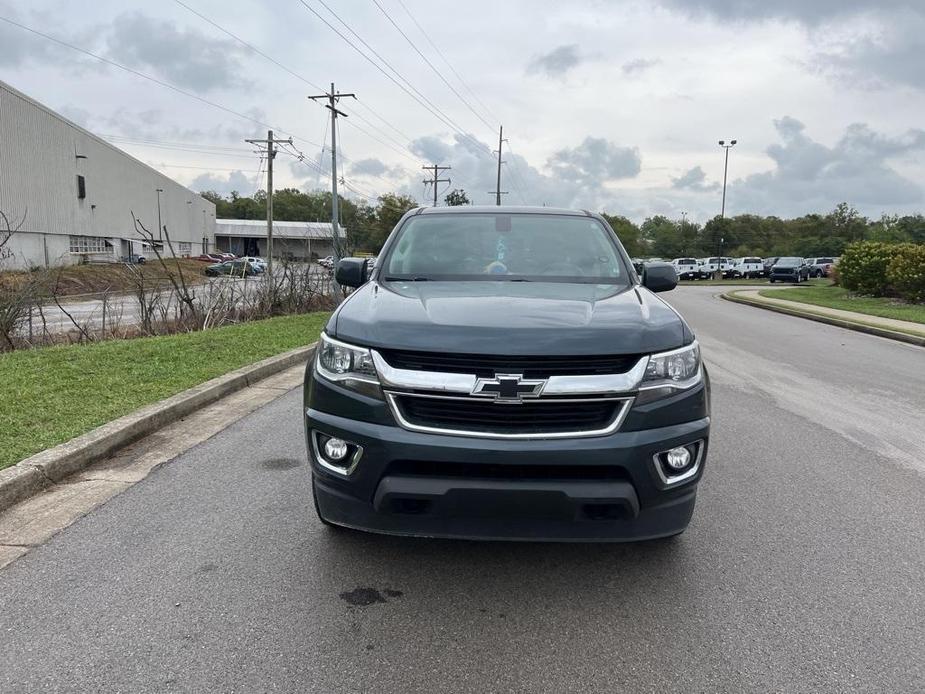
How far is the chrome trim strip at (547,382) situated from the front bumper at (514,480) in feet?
0.36

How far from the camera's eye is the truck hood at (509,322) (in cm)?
284

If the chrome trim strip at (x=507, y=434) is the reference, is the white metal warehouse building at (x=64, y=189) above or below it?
above

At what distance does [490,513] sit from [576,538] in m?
0.38

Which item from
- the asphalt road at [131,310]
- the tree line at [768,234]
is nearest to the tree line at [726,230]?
the tree line at [768,234]

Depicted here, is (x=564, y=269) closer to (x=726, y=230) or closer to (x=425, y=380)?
(x=425, y=380)

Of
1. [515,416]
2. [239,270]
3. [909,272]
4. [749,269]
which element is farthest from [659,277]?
[749,269]

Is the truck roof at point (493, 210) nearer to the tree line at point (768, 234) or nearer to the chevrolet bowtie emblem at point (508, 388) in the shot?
the chevrolet bowtie emblem at point (508, 388)

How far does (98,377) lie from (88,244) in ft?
161

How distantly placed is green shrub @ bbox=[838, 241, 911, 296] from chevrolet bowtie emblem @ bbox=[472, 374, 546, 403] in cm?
2466

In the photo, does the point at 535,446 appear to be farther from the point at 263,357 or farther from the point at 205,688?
the point at 263,357

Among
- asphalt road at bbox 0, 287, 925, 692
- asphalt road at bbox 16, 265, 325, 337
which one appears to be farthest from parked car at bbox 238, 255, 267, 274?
asphalt road at bbox 0, 287, 925, 692

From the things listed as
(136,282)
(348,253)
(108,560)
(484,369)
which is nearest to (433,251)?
(484,369)

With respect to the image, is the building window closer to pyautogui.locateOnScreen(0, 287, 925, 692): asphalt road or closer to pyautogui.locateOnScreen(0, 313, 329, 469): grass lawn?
pyautogui.locateOnScreen(0, 313, 329, 469): grass lawn

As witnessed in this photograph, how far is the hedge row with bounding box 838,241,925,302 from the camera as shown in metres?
21.3
